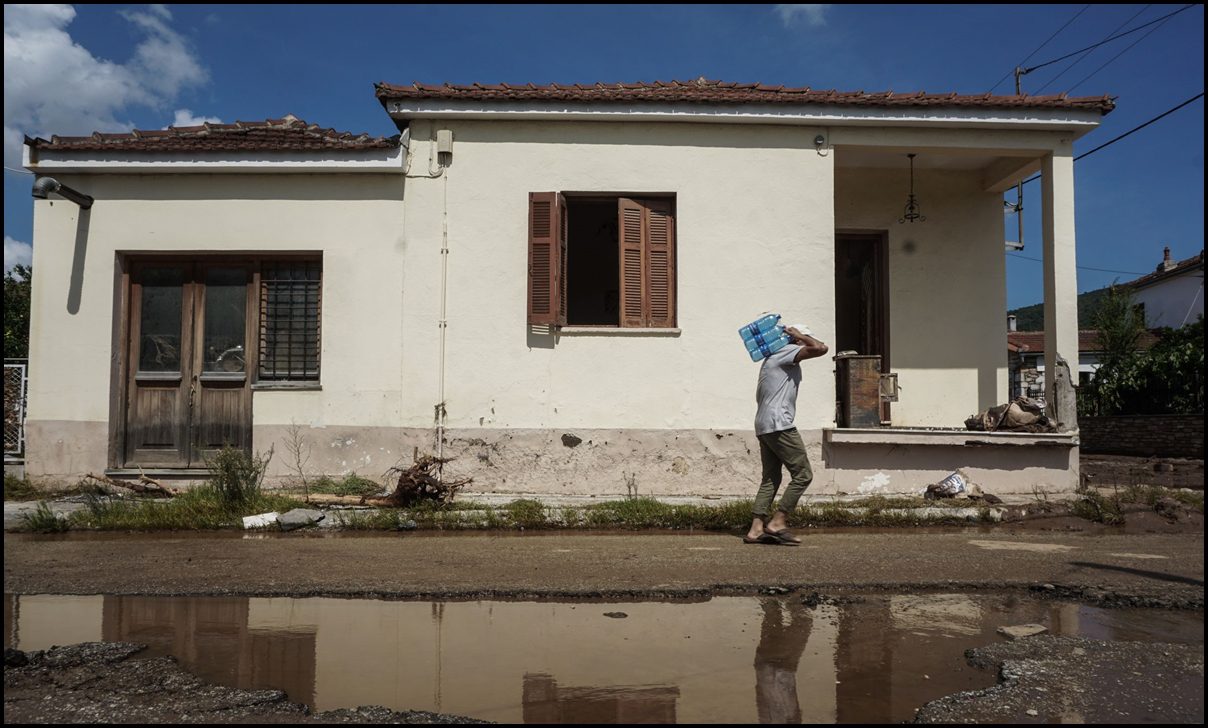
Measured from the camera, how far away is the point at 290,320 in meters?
8.93

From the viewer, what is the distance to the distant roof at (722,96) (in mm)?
8500

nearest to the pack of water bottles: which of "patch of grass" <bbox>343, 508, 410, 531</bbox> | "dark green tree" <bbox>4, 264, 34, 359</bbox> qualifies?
"patch of grass" <bbox>343, 508, 410, 531</bbox>

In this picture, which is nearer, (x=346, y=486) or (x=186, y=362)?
(x=346, y=486)

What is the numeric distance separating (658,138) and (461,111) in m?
2.24

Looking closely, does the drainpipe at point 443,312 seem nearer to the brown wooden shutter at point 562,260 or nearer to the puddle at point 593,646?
the brown wooden shutter at point 562,260

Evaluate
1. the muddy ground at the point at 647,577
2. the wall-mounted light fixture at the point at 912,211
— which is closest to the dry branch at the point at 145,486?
the muddy ground at the point at 647,577

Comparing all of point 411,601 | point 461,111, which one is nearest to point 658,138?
point 461,111

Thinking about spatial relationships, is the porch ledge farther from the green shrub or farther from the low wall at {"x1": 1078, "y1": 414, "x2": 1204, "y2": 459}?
the green shrub

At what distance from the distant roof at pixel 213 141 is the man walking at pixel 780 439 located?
16.4 ft

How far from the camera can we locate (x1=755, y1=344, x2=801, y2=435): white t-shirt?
618 centimetres

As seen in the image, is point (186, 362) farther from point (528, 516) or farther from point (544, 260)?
point (528, 516)

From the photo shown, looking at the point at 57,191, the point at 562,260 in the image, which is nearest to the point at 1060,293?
the point at 562,260

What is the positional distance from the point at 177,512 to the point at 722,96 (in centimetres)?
694

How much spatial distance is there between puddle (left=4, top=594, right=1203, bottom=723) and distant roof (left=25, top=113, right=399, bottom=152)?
219 inches
